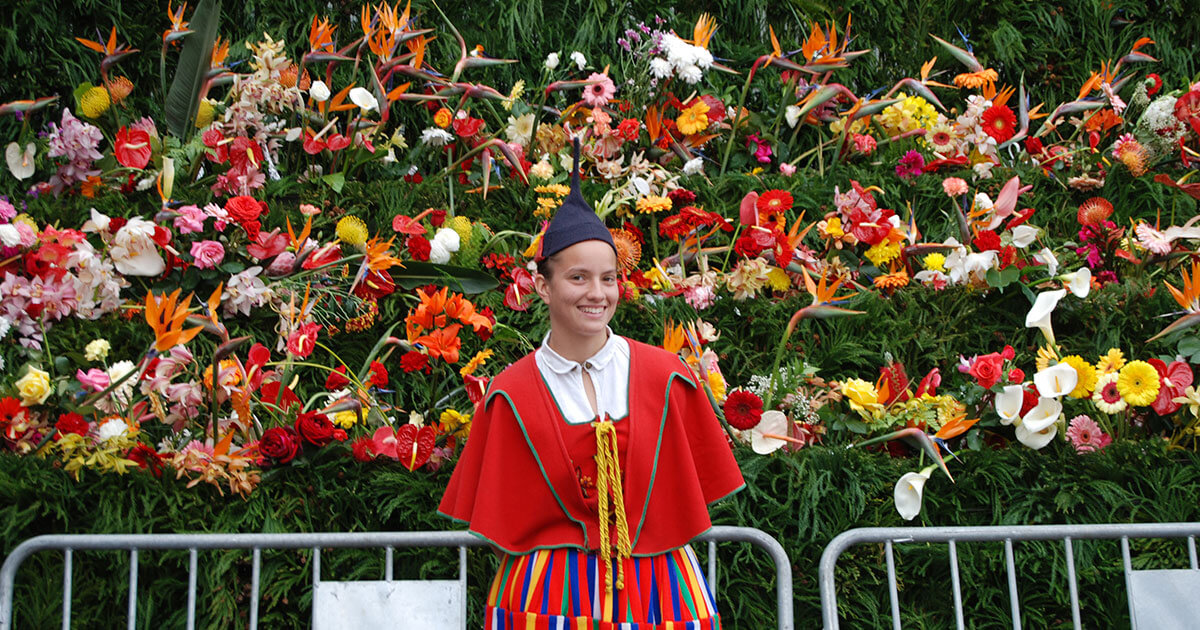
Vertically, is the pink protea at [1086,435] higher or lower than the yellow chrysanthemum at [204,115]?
lower

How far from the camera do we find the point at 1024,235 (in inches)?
149

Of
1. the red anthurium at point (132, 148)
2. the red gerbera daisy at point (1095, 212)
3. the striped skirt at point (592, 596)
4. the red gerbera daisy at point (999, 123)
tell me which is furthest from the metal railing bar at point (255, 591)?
the red gerbera daisy at point (999, 123)

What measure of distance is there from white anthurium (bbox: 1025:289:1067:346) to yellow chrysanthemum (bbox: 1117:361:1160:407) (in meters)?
0.25

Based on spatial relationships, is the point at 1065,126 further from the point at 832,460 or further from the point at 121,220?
the point at 121,220

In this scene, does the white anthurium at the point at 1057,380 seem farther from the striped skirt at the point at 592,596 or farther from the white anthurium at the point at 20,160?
the white anthurium at the point at 20,160

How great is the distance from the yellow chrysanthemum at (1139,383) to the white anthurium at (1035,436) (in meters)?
0.23

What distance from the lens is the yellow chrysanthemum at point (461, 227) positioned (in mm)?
3803

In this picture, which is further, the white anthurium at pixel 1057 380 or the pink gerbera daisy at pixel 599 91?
the pink gerbera daisy at pixel 599 91

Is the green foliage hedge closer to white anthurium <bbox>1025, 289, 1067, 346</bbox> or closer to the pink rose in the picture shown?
white anthurium <bbox>1025, 289, 1067, 346</bbox>

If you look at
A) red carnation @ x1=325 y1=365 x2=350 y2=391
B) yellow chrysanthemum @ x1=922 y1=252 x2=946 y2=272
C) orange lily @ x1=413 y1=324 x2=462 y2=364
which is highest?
yellow chrysanthemum @ x1=922 y1=252 x2=946 y2=272

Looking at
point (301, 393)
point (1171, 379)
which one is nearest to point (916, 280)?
point (1171, 379)

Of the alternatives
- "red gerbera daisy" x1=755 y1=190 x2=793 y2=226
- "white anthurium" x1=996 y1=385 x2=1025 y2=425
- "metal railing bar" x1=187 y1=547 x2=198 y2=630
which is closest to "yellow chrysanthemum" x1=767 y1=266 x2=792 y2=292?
"red gerbera daisy" x1=755 y1=190 x2=793 y2=226

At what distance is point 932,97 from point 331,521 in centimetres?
322

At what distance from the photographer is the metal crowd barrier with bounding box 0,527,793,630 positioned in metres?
2.48
